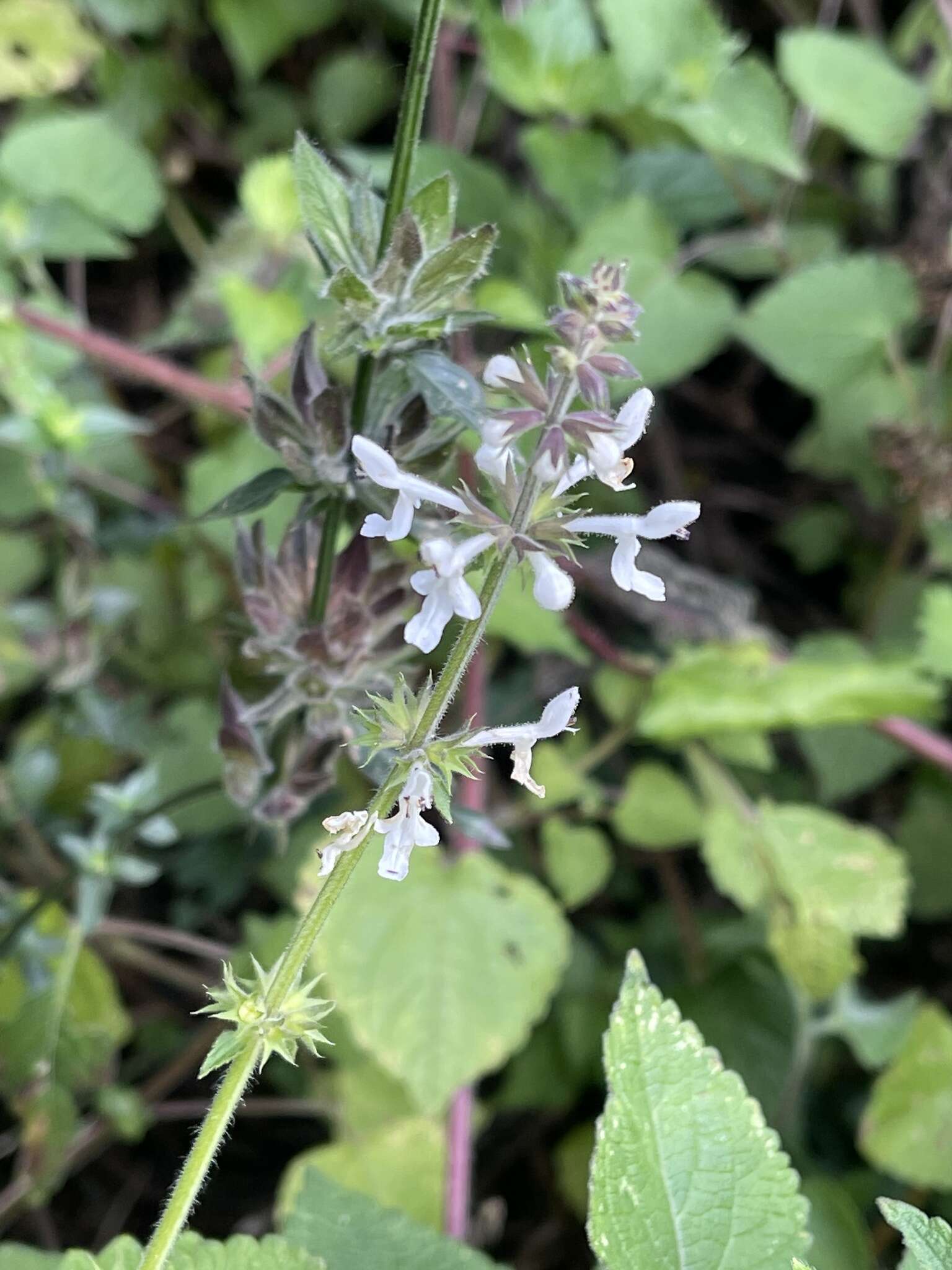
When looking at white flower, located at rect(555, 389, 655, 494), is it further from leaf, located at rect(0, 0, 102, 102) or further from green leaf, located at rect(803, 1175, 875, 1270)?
leaf, located at rect(0, 0, 102, 102)

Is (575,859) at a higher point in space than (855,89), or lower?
lower

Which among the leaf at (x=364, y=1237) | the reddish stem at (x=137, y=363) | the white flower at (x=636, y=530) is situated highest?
the white flower at (x=636, y=530)

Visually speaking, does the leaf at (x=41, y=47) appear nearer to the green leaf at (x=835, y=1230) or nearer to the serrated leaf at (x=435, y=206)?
the serrated leaf at (x=435, y=206)

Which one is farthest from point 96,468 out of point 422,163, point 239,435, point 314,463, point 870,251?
point 870,251

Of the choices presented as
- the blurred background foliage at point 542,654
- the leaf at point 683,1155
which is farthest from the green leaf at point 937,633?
the leaf at point 683,1155

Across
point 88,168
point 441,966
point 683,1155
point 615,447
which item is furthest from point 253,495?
point 88,168

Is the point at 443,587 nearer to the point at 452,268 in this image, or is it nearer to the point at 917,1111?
the point at 452,268
